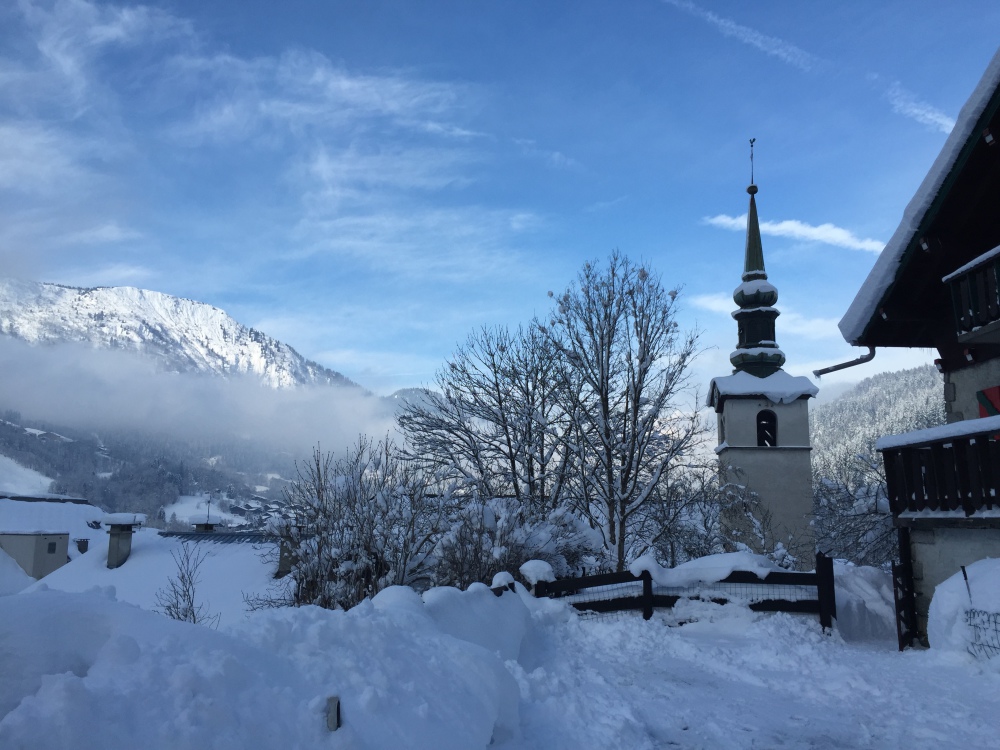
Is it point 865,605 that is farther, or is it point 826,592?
point 865,605

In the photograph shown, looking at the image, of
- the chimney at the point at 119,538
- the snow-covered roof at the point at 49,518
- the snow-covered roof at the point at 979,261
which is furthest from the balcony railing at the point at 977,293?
the snow-covered roof at the point at 49,518

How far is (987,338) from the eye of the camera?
1077cm

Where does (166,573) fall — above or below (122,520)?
below

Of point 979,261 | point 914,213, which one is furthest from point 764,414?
Answer: point 979,261

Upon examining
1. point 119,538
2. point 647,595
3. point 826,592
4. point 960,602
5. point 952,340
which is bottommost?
point 119,538

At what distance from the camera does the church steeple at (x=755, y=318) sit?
31.6 m

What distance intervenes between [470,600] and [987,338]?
821cm

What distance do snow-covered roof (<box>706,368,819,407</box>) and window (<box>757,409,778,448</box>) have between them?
79cm

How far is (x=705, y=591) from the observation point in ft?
43.6

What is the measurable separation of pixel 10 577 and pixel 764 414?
31.1 meters

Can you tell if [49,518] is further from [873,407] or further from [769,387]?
[873,407]

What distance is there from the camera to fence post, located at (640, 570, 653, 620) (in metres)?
13.4

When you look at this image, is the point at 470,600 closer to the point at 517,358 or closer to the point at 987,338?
the point at 987,338

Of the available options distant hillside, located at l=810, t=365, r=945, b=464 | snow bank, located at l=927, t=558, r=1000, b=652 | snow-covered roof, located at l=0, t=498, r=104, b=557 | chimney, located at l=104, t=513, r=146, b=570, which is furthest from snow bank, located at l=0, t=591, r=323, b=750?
distant hillside, located at l=810, t=365, r=945, b=464
